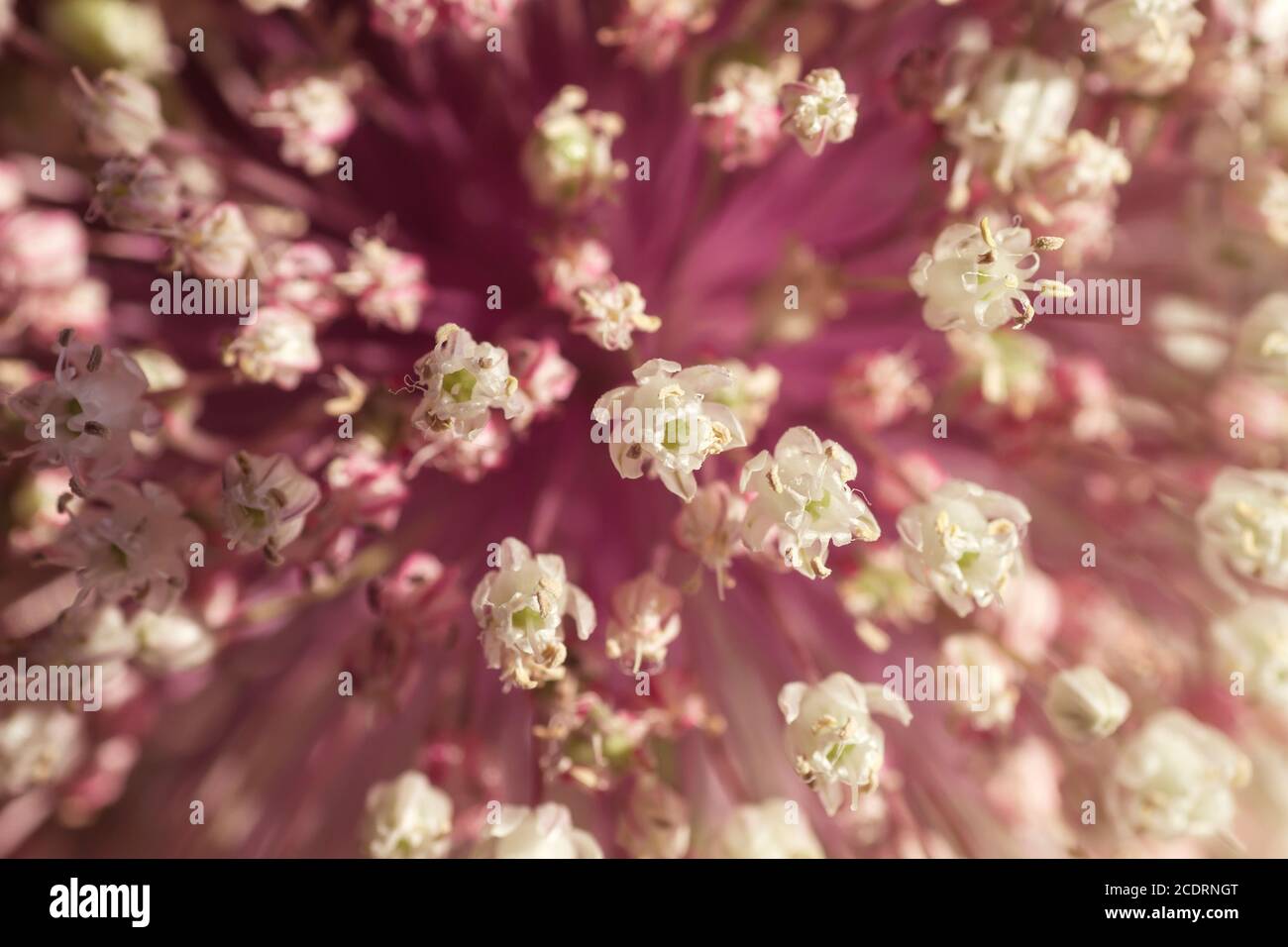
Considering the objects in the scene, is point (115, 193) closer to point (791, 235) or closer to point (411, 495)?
point (411, 495)

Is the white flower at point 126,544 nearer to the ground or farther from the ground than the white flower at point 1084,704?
farther from the ground

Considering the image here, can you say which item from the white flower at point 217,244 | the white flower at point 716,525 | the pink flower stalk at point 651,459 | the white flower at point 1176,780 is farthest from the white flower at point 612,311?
the white flower at point 1176,780

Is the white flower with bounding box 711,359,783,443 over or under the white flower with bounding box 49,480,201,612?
over

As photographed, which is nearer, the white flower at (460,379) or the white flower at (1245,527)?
the white flower at (460,379)

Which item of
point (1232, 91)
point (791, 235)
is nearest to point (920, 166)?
point (791, 235)

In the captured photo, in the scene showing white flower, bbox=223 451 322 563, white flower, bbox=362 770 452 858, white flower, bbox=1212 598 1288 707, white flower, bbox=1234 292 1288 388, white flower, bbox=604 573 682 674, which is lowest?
white flower, bbox=362 770 452 858

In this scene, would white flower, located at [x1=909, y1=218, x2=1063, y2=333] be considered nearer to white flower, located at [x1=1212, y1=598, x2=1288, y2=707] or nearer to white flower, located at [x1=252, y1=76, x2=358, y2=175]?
white flower, located at [x1=1212, y1=598, x2=1288, y2=707]

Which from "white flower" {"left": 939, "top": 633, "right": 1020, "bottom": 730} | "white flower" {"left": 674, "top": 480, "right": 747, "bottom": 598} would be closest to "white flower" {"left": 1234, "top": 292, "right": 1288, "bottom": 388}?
"white flower" {"left": 939, "top": 633, "right": 1020, "bottom": 730}

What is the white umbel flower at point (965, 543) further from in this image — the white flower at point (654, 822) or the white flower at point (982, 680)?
the white flower at point (654, 822)

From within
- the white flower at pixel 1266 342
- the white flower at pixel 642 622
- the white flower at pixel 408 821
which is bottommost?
the white flower at pixel 408 821
